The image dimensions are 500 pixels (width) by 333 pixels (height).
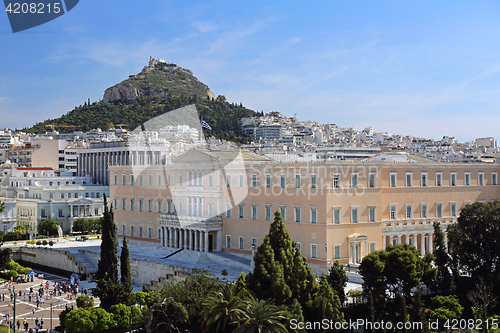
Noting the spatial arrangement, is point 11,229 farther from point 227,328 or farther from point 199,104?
point 199,104

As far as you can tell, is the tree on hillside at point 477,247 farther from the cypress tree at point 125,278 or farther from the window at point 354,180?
the cypress tree at point 125,278

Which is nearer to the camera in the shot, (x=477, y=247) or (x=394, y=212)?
(x=477, y=247)

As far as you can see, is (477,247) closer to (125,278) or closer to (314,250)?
(314,250)

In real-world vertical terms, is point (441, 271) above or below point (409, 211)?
below

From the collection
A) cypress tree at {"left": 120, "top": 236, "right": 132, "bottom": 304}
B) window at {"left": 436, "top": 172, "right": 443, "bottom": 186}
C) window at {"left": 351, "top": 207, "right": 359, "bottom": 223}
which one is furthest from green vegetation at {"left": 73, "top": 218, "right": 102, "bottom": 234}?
window at {"left": 436, "top": 172, "right": 443, "bottom": 186}

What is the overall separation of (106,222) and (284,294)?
14514 millimetres

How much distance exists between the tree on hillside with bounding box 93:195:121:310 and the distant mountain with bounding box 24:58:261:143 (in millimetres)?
115368

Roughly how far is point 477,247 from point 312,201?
12.5m

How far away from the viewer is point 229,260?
→ 44.4 m

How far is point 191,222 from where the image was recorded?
48.9 metres

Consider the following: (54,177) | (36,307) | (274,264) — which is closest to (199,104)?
(54,177)

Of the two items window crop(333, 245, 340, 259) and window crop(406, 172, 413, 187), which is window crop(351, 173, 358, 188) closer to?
window crop(333, 245, 340, 259)

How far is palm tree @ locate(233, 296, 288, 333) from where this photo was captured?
22656mm

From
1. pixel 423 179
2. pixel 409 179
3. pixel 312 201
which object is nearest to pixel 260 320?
pixel 312 201
